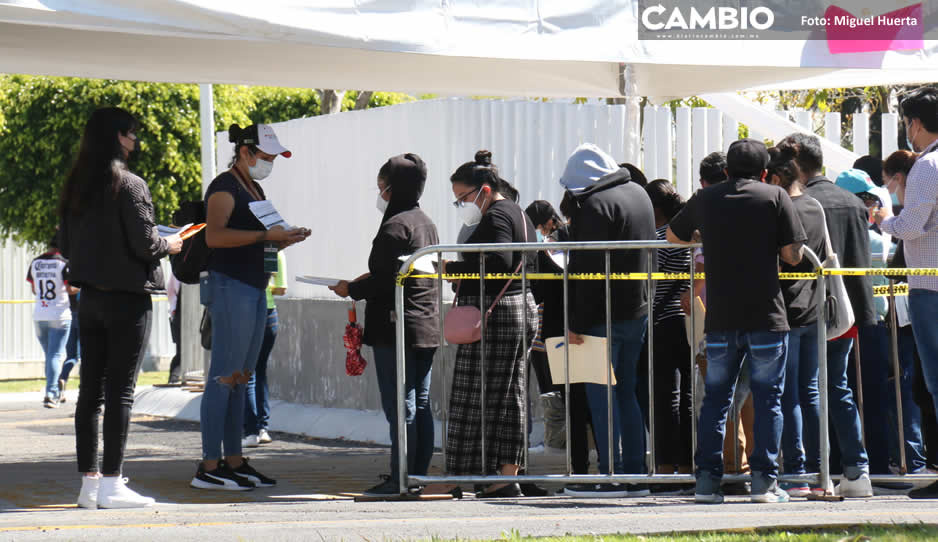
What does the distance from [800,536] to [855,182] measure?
3.16 m

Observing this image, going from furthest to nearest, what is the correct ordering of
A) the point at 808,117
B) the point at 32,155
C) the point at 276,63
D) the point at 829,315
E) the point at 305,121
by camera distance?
the point at 32,155, the point at 305,121, the point at 808,117, the point at 276,63, the point at 829,315

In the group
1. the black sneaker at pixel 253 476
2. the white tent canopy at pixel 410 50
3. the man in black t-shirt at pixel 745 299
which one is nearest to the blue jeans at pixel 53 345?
the white tent canopy at pixel 410 50

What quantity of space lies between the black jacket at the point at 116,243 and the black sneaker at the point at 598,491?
8.06 feet

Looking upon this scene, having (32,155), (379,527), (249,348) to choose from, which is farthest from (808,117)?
(32,155)

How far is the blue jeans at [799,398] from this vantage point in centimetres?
725

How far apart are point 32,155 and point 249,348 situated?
17420mm

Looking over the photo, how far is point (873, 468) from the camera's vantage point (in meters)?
7.85

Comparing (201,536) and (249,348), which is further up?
(249,348)

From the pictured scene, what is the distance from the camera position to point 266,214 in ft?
25.6

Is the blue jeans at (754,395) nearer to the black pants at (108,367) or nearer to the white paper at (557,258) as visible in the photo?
the white paper at (557,258)

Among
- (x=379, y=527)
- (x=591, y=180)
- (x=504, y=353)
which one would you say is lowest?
(x=379, y=527)

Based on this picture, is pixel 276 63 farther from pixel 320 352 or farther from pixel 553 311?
pixel 320 352

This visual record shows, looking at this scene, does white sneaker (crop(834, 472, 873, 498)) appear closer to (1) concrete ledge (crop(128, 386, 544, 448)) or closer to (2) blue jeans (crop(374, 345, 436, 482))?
(2) blue jeans (crop(374, 345, 436, 482))

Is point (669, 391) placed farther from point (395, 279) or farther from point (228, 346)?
point (228, 346)
